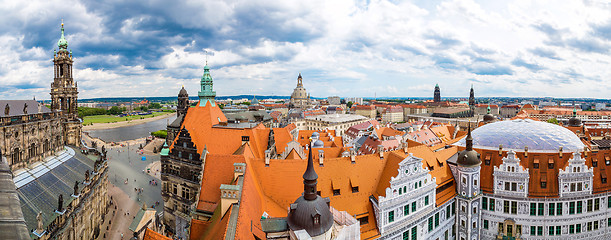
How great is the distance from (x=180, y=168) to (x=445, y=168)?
28.1 m

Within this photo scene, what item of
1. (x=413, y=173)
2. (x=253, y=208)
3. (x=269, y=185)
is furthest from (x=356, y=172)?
(x=253, y=208)

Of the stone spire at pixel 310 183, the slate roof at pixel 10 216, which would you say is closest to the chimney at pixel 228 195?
the stone spire at pixel 310 183

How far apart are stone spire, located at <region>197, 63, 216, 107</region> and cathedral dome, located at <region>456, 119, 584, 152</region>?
33757 mm

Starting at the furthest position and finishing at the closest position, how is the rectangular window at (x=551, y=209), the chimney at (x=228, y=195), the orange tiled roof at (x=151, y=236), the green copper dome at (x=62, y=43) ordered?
the green copper dome at (x=62, y=43) → the rectangular window at (x=551, y=209) → the chimney at (x=228, y=195) → the orange tiled roof at (x=151, y=236)

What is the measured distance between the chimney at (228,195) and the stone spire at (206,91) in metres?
27.8

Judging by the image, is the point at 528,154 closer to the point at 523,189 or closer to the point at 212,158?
Result: the point at 523,189

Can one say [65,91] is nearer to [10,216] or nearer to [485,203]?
[10,216]

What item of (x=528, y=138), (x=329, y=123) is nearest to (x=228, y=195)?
(x=528, y=138)

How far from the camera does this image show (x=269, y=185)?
79.7ft

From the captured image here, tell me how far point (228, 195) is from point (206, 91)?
3026cm

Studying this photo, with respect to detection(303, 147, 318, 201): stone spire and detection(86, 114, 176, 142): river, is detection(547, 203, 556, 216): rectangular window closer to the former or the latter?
detection(303, 147, 318, 201): stone spire

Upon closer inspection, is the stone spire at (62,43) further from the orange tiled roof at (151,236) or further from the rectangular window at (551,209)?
the rectangular window at (551,209)

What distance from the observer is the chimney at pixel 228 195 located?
1947 cm

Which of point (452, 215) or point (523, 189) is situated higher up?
point (523, 189)
